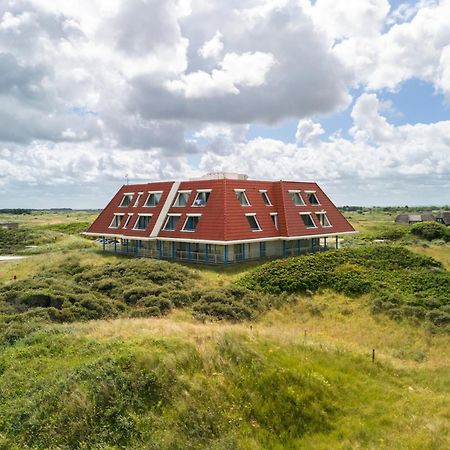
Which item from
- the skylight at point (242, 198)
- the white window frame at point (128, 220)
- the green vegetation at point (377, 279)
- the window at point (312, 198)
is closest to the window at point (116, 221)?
the white window frame at point (128, 220)

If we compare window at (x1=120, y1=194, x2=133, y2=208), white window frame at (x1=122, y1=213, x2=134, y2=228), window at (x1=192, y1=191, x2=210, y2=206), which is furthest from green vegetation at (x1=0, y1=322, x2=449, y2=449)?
window at (x1=120, y1=194, x2=133, y2=208)

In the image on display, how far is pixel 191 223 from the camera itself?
143 ft

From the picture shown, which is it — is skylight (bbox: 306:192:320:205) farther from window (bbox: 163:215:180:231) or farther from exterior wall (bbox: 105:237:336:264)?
window (bbox: 163:215:180:231)

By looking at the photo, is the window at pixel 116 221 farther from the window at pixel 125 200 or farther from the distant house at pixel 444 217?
→ the distant house at pixel 444 217

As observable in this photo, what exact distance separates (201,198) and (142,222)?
27.4ft

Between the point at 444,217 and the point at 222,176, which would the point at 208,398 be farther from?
the point at 444,217

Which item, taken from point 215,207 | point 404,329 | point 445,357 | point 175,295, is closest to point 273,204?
point 215,207

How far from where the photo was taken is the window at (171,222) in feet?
149

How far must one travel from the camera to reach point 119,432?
12109 millimetres

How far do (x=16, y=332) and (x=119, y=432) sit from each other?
925cm

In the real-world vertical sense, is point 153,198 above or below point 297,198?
above

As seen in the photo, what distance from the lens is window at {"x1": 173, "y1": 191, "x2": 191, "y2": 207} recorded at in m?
45.9

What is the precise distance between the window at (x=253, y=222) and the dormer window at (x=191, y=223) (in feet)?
16.3

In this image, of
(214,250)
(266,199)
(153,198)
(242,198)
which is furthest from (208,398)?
(153,198)
